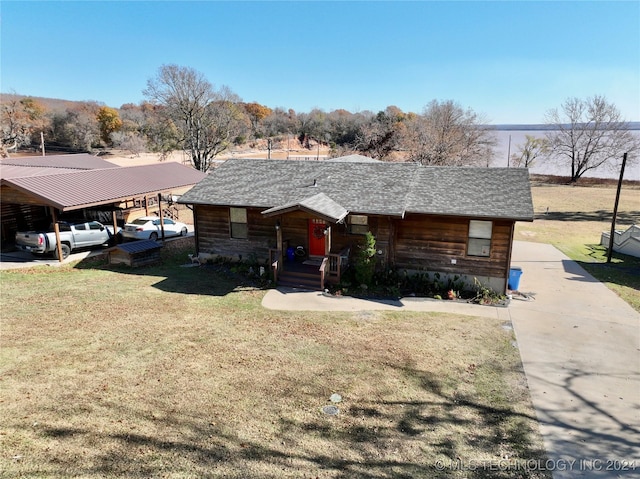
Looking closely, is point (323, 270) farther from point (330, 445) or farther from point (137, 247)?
point (137, 247)

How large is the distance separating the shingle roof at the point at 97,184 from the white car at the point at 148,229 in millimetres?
1777

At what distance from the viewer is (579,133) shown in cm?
6109

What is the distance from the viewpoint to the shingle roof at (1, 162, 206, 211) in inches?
690

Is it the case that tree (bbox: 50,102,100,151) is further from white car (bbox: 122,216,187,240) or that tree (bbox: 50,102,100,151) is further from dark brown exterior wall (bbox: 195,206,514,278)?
dark brown exterior wall (bbox: 195,206,514,278)

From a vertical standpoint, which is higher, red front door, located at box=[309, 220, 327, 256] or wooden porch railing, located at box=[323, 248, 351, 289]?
red front door, located at box=[309, 220, 327, 256]

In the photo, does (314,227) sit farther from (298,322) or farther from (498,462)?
(498,462)

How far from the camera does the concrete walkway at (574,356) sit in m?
7.02

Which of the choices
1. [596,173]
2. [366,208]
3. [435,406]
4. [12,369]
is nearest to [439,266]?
[366,208]

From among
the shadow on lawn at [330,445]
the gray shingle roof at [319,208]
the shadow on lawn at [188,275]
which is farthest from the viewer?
the shadow on lawn at [188,275]

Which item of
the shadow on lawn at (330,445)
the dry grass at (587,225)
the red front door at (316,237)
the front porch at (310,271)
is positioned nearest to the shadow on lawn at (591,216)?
the dry grass at (587,225)

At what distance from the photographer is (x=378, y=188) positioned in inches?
660

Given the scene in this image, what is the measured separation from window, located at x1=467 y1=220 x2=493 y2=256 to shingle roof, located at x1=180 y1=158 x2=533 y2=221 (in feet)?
2.18

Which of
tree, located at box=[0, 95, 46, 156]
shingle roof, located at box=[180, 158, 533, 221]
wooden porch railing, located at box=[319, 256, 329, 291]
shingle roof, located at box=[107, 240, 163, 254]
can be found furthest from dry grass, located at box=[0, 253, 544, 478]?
tree, located at box=[0, 95, 46, 156]

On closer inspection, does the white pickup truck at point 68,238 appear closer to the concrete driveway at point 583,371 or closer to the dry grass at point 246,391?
the dry grass at point 246,391
